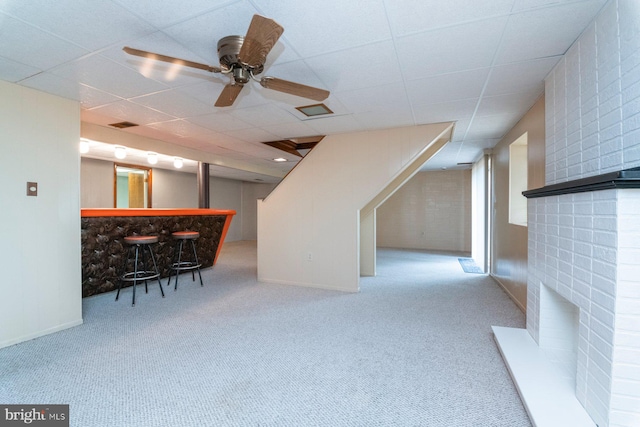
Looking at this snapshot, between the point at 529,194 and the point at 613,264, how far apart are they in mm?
1186

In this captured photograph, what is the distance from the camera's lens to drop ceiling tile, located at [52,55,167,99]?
2.16m

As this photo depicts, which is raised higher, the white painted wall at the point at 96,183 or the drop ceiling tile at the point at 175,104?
the drop ceiling tile at the point at 175,104

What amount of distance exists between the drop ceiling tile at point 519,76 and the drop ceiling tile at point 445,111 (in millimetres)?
273

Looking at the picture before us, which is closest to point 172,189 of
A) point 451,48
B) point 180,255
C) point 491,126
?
point 180,255

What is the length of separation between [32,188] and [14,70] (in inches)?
36.9

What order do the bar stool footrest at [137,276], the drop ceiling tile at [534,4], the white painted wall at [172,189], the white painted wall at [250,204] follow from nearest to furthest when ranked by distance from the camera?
the drop ceiling tile at [534,4]
the bar stool footrest at [137,276]
the white painted wall at [172,189]
the white painted wall at [250,204]

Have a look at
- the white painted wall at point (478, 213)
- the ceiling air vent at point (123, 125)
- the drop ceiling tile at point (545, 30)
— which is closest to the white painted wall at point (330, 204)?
the drop ceiling tile at point (545, 30)

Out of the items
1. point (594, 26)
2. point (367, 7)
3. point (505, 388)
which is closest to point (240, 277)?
point (505, 388)

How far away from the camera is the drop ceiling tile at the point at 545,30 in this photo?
1.57m

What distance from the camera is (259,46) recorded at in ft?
5.06

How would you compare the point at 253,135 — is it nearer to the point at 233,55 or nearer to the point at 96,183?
the point at 233,55

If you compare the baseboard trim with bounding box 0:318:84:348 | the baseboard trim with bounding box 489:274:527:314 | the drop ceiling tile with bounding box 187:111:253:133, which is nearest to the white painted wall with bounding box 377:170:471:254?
the baseboard trim with bounding box 489:274:527:314

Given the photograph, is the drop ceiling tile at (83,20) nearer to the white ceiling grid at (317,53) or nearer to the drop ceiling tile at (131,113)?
the white ceiling grid at (317,53)

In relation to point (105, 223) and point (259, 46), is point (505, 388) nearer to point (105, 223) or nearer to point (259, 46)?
point (259, 46)
